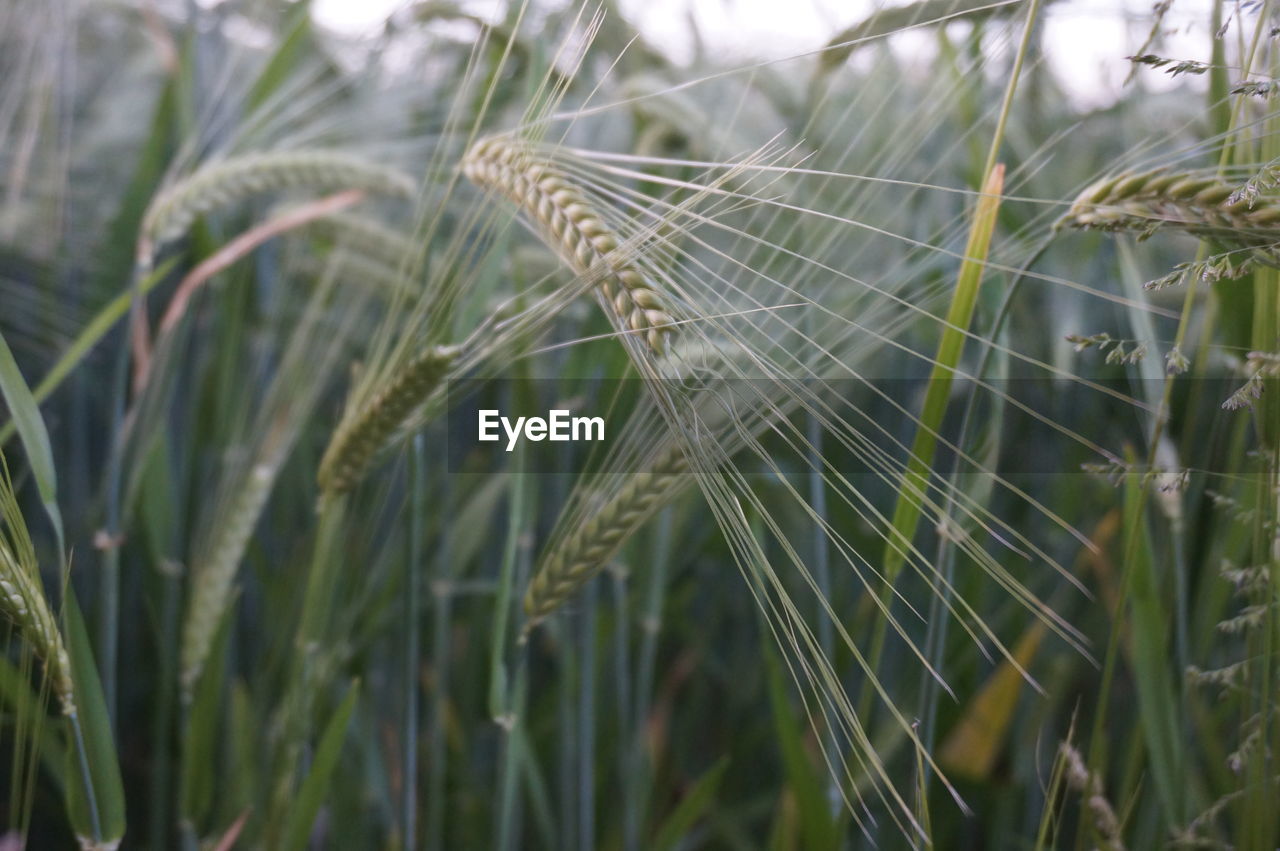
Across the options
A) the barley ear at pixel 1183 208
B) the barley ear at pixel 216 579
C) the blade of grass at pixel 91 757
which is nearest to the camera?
the barley ear at pixel 1183 208

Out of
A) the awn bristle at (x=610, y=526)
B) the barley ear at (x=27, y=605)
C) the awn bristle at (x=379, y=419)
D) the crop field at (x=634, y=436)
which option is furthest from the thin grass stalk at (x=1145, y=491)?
the barley ear at (x=27, y=605)

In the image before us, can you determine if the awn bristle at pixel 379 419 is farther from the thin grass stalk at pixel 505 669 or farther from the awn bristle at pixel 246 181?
the awn bristle at pixel 246 181

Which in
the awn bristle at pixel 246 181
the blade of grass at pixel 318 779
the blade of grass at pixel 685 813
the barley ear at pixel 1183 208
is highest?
the awn bristle at pixel 246 181

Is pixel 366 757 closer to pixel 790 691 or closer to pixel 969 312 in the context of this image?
pixel 790 691

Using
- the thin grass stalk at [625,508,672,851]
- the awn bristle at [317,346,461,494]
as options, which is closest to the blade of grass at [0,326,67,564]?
the awn bristle at [317,346,461,494]

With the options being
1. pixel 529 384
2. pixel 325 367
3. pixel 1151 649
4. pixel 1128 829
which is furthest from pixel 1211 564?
pixel 325 367

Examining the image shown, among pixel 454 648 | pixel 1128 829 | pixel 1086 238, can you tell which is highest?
pixel 1086 238

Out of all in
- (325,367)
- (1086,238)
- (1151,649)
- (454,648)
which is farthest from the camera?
(454,648)
